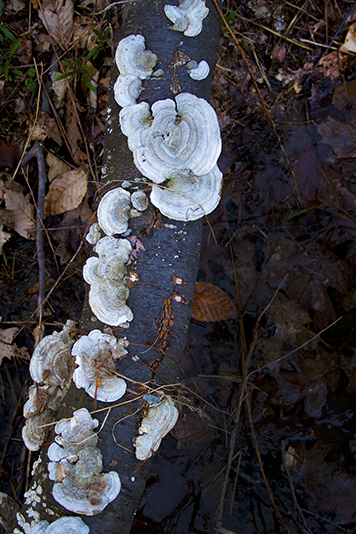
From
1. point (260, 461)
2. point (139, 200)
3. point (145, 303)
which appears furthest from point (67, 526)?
point (139, 200)

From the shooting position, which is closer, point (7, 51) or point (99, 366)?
point (99, 366)

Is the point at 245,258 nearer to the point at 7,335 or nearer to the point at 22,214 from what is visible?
the point at 22,214

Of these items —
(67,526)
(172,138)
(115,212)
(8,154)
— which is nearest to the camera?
(67,526)

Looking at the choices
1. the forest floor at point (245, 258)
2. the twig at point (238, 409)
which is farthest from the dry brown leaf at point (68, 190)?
the twig at point (238, 409)

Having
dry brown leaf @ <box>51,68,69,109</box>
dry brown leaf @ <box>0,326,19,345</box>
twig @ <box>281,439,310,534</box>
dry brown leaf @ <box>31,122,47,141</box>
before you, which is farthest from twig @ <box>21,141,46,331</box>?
twig @ <box>281,439,310,534</box>

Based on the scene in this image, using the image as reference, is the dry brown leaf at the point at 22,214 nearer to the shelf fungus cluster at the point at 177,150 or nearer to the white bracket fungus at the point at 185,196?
the shelf fungus cluster at the point at 177,150
